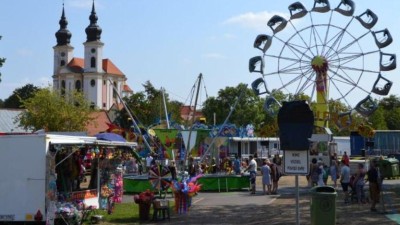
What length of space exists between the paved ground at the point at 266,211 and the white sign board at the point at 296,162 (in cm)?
332

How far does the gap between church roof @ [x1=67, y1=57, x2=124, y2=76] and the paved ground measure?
395 ft

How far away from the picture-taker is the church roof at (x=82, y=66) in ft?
475

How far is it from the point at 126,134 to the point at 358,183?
58.3 ft

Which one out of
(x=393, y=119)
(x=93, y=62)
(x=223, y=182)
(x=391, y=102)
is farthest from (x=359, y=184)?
(x=93, y=62)

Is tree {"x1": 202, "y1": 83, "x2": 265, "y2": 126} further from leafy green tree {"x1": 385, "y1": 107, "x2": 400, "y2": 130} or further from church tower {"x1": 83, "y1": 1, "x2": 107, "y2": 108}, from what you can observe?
church tower {"x1": 83, "y1": 1, "x2": 107, "y2": 108}

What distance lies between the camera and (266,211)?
21.3m

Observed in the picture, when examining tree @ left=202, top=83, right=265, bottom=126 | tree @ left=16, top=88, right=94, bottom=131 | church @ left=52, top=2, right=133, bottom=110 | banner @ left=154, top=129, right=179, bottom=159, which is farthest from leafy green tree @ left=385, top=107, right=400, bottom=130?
banner @ left=154, top=129, right=179, bottom=159

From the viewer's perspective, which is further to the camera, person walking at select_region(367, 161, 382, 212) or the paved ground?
person walking at select_region(367, 161, 382, 212)

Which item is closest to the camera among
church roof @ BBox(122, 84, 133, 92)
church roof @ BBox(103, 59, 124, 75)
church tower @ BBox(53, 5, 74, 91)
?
church tower @ BBox(53, 5, 74, 91)

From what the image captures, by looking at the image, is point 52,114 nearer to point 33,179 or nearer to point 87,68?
point 33,179

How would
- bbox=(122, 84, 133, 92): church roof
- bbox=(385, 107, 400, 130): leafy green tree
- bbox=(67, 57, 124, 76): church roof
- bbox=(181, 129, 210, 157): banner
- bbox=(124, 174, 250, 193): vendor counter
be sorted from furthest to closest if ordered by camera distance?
bbox=(122, 84, 133, 92): church roof → bbox=(67, 57, 124, 76): church roof → bbox=(385, 107, 400, 130): leafy green tree → bbox=(181, 129, 210, 157): banner → bbox=(124, 174, 250, 193): vendor counter

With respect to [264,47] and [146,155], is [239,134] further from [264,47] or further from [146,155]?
[264,47]

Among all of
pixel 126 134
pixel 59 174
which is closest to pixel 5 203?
pixel 59 174

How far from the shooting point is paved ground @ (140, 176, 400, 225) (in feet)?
61.1
